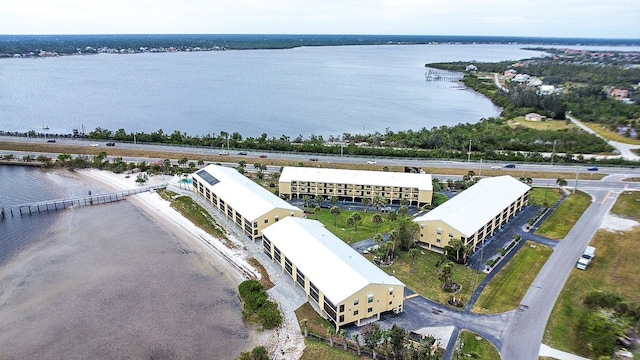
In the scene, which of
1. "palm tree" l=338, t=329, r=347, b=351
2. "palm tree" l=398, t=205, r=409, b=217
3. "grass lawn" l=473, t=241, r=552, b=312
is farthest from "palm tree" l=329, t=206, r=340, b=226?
"palm tree" l=338, t=329, r=347, b=351

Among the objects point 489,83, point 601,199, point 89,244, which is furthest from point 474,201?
point 489,83

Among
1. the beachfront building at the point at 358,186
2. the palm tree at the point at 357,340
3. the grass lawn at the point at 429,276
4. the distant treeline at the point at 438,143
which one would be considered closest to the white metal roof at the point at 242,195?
the beachfront building at the point at 358,186

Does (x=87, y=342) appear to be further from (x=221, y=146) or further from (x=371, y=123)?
(x=371, y=123)

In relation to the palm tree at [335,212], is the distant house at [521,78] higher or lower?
Result: higher

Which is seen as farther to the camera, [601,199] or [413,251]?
[601,199]

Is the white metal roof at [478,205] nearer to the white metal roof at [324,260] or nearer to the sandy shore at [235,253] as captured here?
the white metal roof at [324,260]

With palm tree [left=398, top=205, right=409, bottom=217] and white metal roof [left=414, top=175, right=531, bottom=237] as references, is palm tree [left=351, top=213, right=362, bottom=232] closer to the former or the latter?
palm tree [left=398, top=205, right=409, bottom=217]
